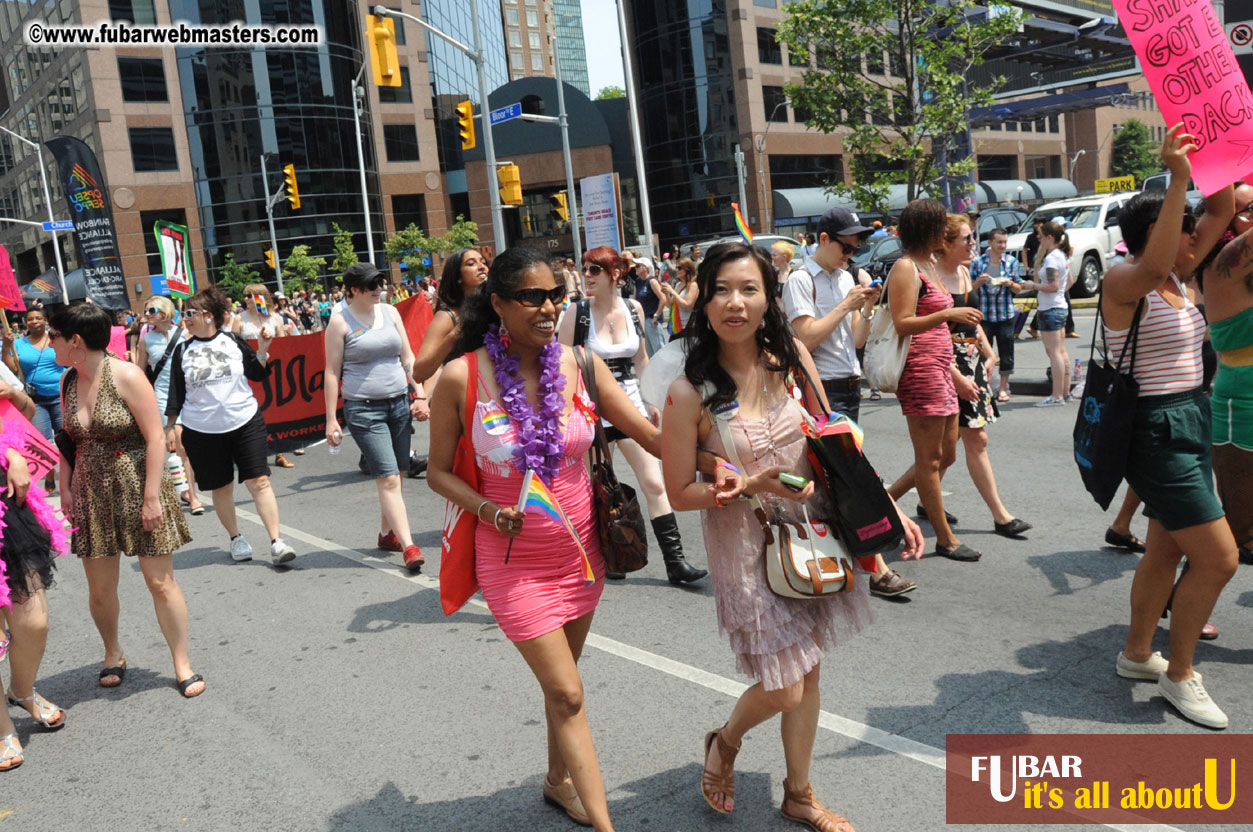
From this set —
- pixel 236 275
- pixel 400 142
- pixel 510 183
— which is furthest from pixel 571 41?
pixel 510 183

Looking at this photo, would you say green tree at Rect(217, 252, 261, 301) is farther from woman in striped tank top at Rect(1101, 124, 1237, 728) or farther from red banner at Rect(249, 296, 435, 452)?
woman in striped tank top at Rect(1101, 124, 1237, 728)

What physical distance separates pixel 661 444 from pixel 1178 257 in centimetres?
215

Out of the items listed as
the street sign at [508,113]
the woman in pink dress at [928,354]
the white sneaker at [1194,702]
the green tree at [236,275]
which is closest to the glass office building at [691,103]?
the green tree at [236,275]

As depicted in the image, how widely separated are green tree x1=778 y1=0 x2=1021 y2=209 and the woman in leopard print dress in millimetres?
18028

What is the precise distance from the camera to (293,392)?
11.1 metres

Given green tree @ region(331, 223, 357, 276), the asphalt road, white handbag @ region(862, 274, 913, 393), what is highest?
green tree @ region(331, 223, 357, 276)

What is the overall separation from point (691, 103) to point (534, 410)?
168 ft

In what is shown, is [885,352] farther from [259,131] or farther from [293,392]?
[259,131]

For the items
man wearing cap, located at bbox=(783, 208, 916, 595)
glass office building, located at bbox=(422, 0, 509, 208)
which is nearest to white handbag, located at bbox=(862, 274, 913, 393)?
man wearing cap, located at bbox=(783, 208, 916, 595)

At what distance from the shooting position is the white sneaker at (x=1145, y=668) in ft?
12.3

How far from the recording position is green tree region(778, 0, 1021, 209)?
1967 cm

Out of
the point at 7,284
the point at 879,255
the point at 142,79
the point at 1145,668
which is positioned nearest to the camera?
the point at 1145,668

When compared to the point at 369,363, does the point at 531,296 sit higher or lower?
higher

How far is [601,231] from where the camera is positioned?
22359mm
